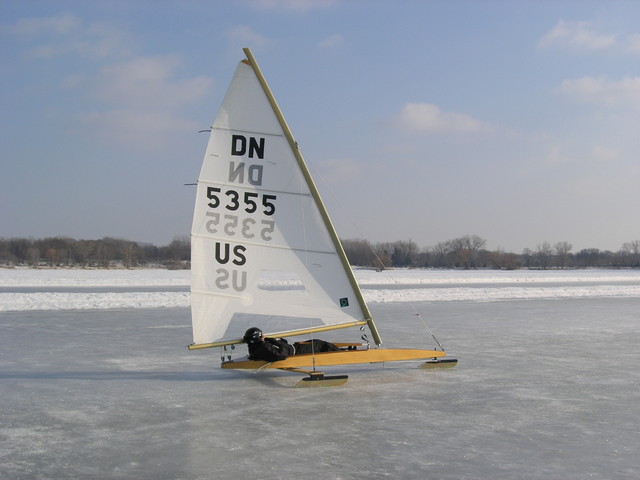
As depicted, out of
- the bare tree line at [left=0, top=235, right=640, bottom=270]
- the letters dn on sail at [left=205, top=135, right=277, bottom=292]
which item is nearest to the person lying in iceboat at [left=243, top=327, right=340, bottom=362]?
the letters dn on sail at [left=205, top=135, right=277, bottom=292]

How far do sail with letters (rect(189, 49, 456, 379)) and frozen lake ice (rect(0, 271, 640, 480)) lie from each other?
2.21ft

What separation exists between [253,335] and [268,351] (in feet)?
0.81

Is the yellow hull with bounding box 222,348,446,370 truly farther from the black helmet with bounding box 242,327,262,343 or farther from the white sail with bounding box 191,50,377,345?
the white sail with bounding box 191,50,377,345

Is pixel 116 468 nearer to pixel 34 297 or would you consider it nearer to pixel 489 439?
pixel 489 439

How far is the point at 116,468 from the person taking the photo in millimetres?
4285

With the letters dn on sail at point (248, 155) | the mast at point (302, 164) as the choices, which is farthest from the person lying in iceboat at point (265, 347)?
the letters dn on sail at point (248, 155)

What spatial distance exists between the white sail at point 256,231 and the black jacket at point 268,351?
0.28 metres

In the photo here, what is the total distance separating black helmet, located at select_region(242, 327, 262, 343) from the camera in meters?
7.29

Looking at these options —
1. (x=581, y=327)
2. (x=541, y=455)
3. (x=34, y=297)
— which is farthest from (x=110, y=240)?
(x=541, y=455)

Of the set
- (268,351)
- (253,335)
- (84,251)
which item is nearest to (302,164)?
(253,335)

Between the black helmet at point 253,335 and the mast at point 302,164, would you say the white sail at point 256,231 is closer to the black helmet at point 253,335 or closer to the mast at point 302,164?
the mast at point 302,164

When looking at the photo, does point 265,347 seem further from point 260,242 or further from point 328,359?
point 260,242

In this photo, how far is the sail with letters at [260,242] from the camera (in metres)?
7.23

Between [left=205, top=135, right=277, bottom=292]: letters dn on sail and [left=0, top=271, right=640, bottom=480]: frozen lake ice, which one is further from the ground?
[left=205, top=135, right=277, bottom=292]: letters dn on sail
